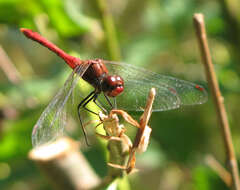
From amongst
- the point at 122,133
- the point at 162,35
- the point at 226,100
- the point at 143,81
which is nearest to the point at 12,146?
the point at 143,81

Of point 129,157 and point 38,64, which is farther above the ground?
point 129,157

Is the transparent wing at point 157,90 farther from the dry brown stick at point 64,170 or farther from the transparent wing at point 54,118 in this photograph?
the dry brown stick at point 64,170

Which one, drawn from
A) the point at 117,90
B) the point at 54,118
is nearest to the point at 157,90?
the point at 117,90

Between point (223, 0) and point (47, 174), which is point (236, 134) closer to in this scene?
point (223, 0)

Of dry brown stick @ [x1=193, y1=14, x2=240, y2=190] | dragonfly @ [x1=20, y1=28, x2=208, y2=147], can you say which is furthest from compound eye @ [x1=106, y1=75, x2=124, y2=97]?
dry brown stick @ [x1=193, y1=14, x2=240, y2=190]

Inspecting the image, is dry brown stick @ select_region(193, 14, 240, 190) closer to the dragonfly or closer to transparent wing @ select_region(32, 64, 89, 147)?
the dragonfly

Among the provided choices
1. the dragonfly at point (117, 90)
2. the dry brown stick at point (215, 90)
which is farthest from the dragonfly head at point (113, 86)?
the dry brown stick at point (215, 90)

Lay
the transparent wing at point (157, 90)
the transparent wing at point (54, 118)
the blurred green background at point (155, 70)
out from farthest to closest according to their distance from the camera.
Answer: the blurred green background at point (155, 70) < the transparent wing at point (157, 90) < the transparent wing at point (54, 118)
